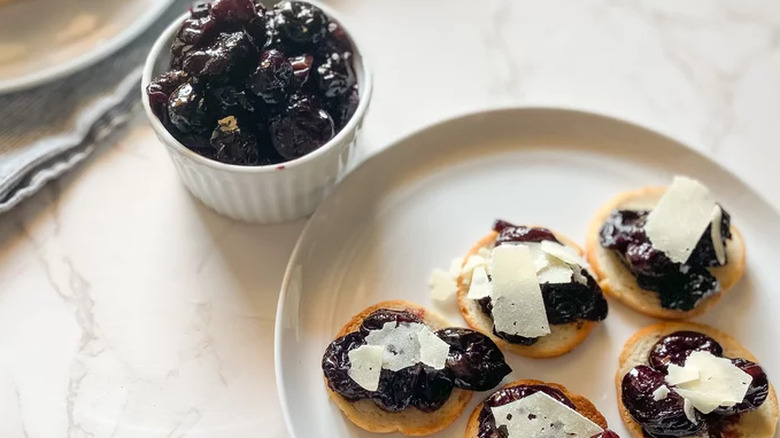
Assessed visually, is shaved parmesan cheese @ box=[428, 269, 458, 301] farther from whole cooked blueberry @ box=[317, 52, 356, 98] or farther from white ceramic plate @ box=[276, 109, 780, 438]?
whole cooked blueberry @ box=[317, 52, 356, 98]

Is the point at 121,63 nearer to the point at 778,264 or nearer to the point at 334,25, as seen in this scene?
the point at 334,25

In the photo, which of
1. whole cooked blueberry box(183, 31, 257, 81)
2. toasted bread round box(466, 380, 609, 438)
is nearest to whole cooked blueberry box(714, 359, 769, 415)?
toasted bread round box(466, 380, 609, 438)

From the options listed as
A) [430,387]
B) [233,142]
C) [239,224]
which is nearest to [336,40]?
[233,142]

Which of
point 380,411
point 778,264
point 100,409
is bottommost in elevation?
point 100,409

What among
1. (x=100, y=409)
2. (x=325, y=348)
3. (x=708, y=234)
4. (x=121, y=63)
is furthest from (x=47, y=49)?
(x=708, y=234)

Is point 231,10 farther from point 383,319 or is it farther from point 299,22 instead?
point 383,319

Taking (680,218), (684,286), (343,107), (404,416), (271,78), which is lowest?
(404,416)

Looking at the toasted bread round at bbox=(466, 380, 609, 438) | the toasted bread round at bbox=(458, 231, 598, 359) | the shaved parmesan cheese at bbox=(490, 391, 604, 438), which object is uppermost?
the toasted bread round at bbox=(458, 231, 598, 359)
